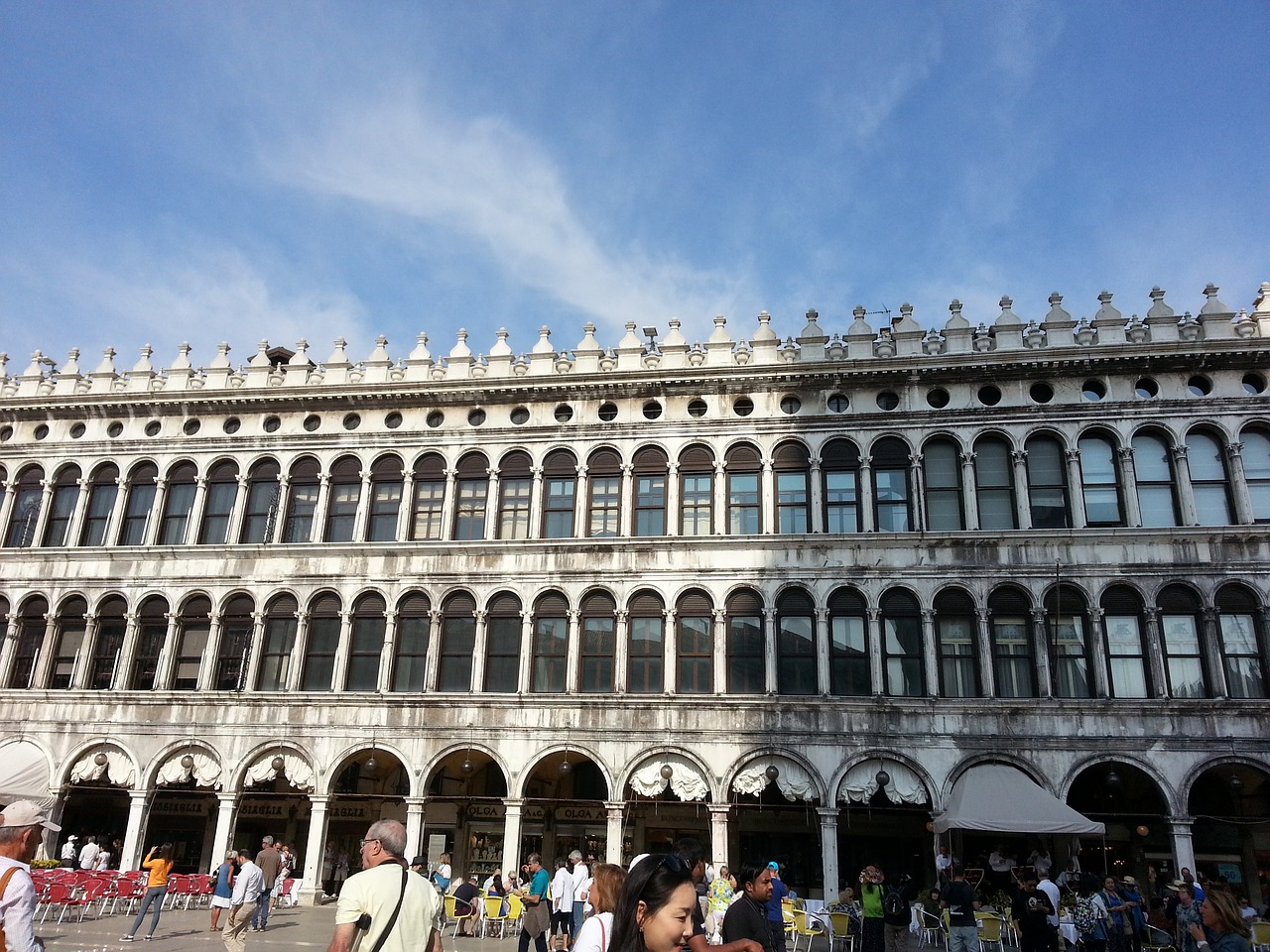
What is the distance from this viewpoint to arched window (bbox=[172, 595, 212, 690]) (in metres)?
29.5

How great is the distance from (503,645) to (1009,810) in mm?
13554

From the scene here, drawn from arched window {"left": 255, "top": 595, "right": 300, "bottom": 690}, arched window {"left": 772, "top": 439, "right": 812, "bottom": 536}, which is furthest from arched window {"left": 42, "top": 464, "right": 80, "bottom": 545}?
arched window {"left": 772, "top": 439, "right": 812, "bottom": 536}

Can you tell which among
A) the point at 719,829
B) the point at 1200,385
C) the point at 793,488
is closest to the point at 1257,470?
the point at 1200,385

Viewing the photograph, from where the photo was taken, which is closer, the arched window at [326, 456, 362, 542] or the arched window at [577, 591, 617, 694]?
the arched window at [577, 591, 617, 694]

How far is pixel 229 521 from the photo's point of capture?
30.8 m

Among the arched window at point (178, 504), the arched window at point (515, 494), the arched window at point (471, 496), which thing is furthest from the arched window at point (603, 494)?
the arched window at point (178, 504)

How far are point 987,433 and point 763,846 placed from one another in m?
12.8

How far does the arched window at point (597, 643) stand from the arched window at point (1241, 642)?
15.2 metres

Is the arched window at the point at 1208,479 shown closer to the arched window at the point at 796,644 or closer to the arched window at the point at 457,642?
the arched window at the point at 796,644

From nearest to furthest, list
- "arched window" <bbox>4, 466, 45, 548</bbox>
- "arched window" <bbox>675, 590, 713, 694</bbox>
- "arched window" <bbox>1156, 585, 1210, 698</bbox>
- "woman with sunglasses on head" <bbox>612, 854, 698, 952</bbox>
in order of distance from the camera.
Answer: "woman with sunglasses on head" <bbox>612, 854, 698, 952</bbox>
"arched window" <bbox>1156, 585, 1210, 698</bbox>
"arched window" <bbox>675, 590, 713, 694</bbox>
"arched window" <bbox>4, 466, 45, 548</bbox>

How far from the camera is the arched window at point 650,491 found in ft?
93.2

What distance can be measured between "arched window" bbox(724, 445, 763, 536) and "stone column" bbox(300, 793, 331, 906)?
1338 centimetres

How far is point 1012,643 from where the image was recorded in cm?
2553

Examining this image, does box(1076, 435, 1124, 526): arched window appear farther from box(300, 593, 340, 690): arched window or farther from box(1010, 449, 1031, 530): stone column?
box(300, 593, 340, 690): arched window
